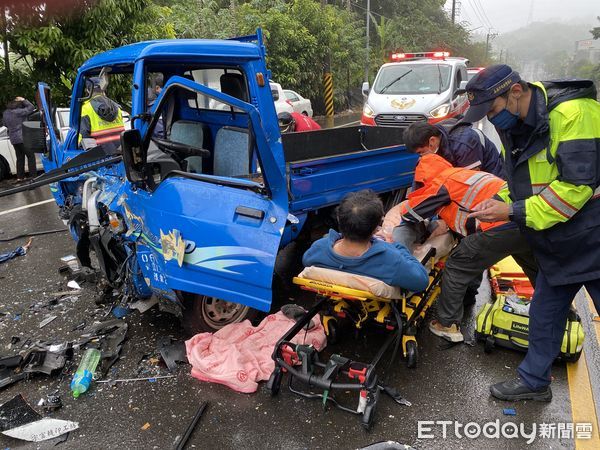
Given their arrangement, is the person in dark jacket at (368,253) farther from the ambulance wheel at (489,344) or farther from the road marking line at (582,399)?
the road marking line at (582,399)

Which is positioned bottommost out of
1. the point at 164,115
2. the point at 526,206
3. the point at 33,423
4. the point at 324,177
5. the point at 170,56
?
the point at 33,423

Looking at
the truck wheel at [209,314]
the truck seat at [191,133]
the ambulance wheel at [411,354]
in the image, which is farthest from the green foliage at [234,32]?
the ambulance wheel at [411,354]

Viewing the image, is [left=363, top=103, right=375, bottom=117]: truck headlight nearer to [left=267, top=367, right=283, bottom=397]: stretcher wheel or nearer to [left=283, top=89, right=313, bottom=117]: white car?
[left=283, top=89, right=313, bottom=117]: white car

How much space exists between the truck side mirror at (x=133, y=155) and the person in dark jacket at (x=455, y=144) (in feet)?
6.65

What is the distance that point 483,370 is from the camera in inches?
125

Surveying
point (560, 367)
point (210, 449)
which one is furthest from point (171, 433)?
point (560, 367)

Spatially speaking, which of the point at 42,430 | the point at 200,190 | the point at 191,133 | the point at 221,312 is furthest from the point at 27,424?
the point at 191,133

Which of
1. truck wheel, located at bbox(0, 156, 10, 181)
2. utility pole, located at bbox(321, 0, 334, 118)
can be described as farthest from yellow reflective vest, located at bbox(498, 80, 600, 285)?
utility pole, located at bbox(321, 0, 334, 118)

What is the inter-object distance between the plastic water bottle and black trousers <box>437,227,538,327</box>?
248 cm

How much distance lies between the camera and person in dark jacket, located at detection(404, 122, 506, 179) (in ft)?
12.3

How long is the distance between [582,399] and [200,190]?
8.95 ft

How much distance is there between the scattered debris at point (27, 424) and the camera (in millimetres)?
2670

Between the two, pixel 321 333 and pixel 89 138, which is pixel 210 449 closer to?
pixel 321 333

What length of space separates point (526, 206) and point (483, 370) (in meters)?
1.34
